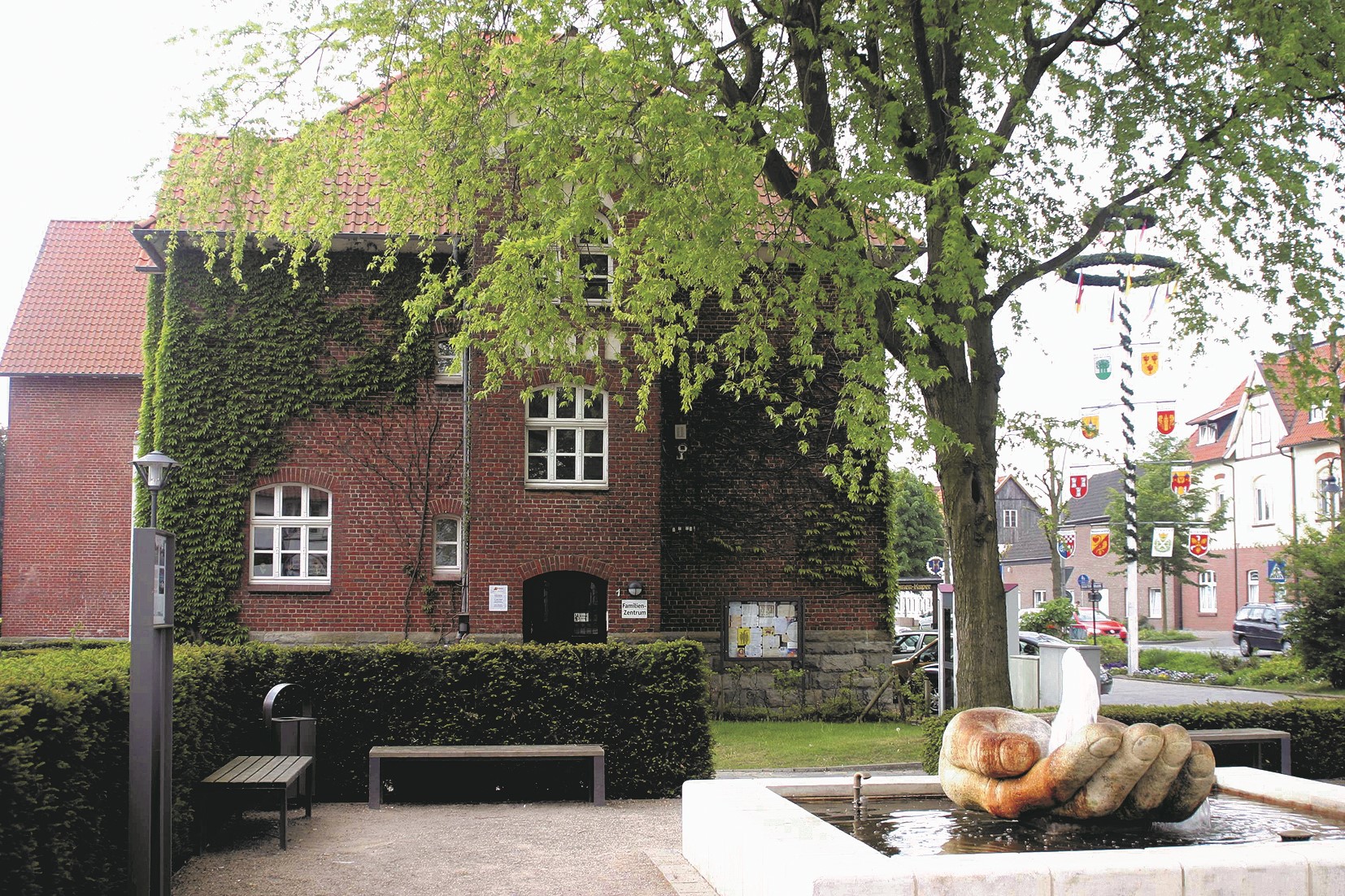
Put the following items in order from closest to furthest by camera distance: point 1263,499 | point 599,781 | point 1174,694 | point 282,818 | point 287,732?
point 282,818
point 287,732
point 599,781
point 1174,694
point 1263,499

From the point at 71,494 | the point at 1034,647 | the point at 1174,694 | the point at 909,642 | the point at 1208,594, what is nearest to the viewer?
the point at 1174,694

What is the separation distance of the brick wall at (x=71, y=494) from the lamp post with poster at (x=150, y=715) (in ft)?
83.5

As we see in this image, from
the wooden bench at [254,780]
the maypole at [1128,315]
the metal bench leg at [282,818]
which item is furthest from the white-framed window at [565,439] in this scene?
the metal bench leg at [282,818]

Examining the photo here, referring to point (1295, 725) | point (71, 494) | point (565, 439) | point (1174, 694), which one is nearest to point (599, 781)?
point (1295, 725)

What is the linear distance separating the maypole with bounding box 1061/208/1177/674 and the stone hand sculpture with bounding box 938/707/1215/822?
6993mm

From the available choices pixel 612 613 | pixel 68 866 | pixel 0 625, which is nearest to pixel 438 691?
pixel 68 866

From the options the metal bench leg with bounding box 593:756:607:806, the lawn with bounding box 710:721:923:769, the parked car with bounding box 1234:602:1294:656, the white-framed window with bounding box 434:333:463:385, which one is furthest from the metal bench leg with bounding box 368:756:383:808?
the parked car with bounding box 1234:602:1294:656

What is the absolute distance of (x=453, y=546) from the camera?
21500 millimetres

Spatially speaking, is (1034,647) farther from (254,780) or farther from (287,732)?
(254,780)

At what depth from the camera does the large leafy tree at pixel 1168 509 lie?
5178 centimetres

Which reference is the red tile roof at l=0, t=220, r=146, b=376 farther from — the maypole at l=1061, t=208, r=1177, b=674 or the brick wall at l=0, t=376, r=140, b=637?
the maypole at l=1061, t=208, r=1177, b=674

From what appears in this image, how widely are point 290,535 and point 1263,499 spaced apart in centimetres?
4845

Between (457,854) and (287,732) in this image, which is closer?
(457,854)

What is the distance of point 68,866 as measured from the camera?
19.9ft
